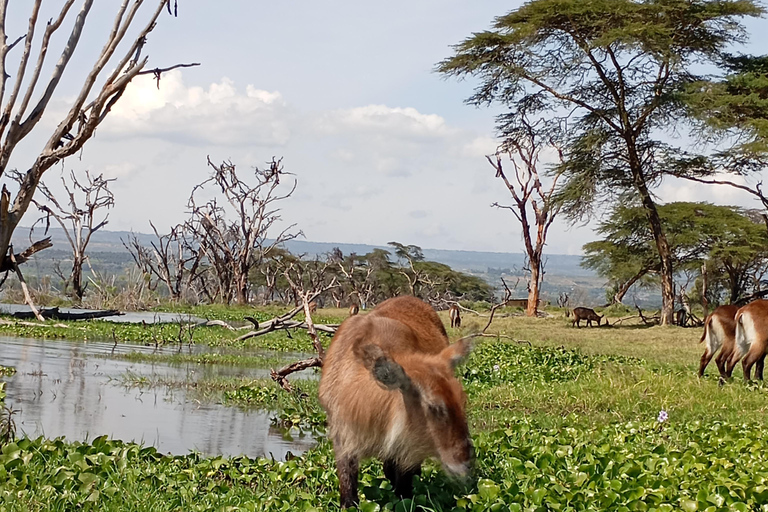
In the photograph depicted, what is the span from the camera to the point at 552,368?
1158 cm

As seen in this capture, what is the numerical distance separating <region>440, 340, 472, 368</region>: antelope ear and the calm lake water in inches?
104

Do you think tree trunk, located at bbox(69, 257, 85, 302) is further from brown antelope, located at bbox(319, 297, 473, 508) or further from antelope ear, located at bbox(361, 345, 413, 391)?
antelope ear, located at bbox(361, 345, 413, 391)

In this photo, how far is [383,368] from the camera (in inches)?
148

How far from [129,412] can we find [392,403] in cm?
442

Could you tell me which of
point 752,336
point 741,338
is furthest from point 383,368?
point 741,338

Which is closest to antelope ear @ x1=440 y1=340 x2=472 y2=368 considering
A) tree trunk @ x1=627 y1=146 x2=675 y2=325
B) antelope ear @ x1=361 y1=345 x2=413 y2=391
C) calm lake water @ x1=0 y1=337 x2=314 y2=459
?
antelope ear @ x1=361 y1=345 x2=413 y2=391

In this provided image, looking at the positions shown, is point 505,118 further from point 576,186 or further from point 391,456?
point 391,456

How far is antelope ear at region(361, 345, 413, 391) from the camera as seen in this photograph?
376cm

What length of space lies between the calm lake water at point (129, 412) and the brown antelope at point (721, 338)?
5962mm

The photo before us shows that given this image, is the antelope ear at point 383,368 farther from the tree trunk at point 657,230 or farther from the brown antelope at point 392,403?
the tree trunk at point 657,230

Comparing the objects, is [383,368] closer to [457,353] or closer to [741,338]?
[457,353]

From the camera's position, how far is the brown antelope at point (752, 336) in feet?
35.9

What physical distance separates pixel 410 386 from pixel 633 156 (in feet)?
69.5

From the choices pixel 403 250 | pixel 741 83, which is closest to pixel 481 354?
pixel 741 83
